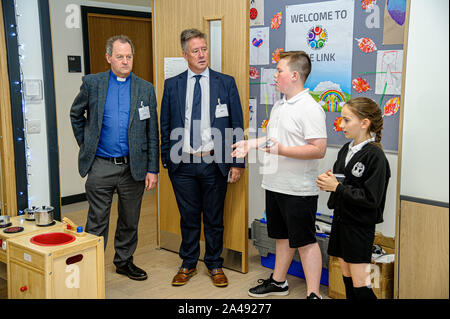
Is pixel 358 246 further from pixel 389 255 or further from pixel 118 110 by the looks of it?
pixel 118 110

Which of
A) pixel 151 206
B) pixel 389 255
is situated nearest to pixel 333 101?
pixel 389 255

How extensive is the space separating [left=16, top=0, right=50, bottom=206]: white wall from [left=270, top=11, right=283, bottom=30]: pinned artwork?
1.65 meters

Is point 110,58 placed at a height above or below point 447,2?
below

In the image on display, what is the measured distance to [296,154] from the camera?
2.51 metres

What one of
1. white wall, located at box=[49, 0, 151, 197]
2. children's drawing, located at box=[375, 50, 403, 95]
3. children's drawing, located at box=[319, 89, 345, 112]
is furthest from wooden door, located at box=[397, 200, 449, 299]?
white wall, located at box=[49, 0, 151, 197]

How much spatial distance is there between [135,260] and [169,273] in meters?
0.39

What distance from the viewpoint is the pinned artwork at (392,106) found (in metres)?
2.88

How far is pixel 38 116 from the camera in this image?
10.3 ft

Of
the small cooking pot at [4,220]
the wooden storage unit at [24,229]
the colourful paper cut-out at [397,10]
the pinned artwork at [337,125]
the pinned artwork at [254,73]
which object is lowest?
the wooden storage unit at [24,229]

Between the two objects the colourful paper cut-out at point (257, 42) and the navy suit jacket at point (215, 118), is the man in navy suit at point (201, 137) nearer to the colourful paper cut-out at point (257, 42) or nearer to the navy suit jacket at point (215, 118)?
the navy suit jacket at point (215, 118)

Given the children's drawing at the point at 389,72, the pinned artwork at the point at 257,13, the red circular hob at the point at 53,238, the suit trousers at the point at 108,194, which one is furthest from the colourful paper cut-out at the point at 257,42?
the red circular hob at the point at 53,238

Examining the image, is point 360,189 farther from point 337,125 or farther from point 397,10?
point 397,10

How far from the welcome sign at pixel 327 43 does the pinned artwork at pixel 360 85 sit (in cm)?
4

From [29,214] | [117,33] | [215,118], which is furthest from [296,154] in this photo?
[117,33]
